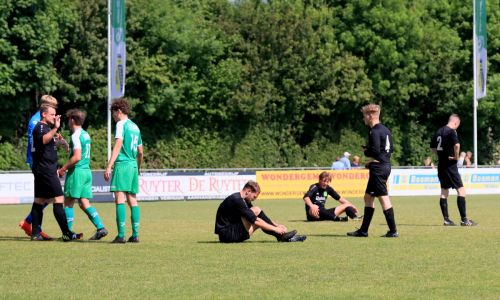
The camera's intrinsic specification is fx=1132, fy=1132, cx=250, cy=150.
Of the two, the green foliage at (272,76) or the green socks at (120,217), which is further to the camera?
the green foliage at (272,76)

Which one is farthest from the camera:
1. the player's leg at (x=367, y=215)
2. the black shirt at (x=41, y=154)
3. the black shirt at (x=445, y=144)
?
the black shirt at (x=445, y=144)

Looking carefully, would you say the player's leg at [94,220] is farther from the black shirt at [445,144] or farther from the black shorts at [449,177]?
the black shorts at [449,177]

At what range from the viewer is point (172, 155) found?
182 feet

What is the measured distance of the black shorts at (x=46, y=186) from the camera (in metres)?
16.4

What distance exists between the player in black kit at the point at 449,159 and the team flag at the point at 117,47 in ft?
72.6

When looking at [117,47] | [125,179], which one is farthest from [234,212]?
[117,47]

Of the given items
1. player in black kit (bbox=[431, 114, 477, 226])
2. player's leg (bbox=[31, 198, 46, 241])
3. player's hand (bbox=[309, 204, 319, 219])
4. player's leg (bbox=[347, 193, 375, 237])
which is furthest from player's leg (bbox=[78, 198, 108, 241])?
player's hand (bbox=[309, 204, 319, 219])

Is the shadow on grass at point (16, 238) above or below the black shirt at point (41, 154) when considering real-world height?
below

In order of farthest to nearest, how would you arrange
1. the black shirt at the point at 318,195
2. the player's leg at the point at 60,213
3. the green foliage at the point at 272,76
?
the green foliage at the point at 272,76
the black shirt at the point at 318,195
the player's leg at the point at 60,213

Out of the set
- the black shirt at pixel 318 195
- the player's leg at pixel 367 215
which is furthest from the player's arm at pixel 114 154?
the black shirt at pixel 318 195

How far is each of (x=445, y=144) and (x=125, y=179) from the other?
6.73 m

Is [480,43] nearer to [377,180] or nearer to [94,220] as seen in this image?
[377,180]

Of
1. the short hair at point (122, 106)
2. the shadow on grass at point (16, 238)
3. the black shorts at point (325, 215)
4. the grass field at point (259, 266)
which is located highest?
the short hair at point (122, 106)

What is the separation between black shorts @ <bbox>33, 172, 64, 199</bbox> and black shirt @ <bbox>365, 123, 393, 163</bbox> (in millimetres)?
4603
